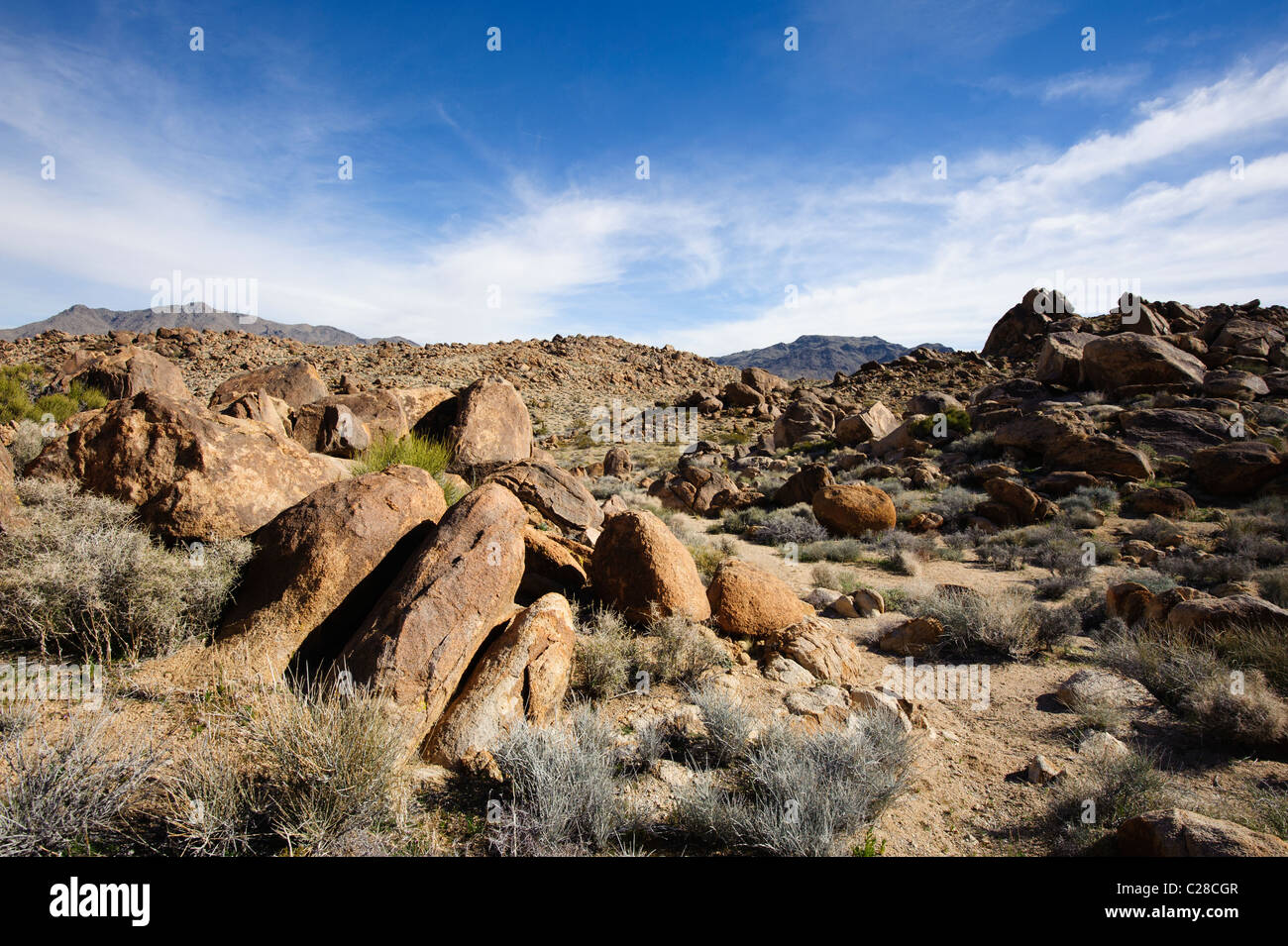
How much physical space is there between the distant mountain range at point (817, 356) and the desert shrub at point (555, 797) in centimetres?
14683

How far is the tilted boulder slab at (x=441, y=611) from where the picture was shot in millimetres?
3988

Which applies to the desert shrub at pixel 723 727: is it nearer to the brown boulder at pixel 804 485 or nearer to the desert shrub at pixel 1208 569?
the desert shrub at pixel 1208 569

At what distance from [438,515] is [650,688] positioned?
93.1 inches

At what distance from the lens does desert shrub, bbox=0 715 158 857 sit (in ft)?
8.52

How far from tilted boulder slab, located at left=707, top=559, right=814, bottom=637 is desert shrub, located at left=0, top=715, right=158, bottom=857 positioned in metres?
4.80

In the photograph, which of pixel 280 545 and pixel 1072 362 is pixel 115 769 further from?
pixel 1072 362

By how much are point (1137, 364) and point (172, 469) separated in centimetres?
2810

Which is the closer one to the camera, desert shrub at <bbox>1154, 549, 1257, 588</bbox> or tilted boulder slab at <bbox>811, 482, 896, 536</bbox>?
desert shrub at <bbox>1154, 549, 1257, 588</bbox>

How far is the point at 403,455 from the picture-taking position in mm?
7816

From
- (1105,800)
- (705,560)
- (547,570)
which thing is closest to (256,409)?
(547,570)

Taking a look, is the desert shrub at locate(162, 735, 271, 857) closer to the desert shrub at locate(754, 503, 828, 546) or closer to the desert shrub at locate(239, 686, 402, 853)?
the desert shrub at locate(239, 686, 402, 853)

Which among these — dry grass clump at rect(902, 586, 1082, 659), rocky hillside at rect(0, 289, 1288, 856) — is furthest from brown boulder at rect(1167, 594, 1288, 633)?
dry grass clump at rect(902, 586, 1082, 659)

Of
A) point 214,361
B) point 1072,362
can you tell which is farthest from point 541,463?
point 214,361
